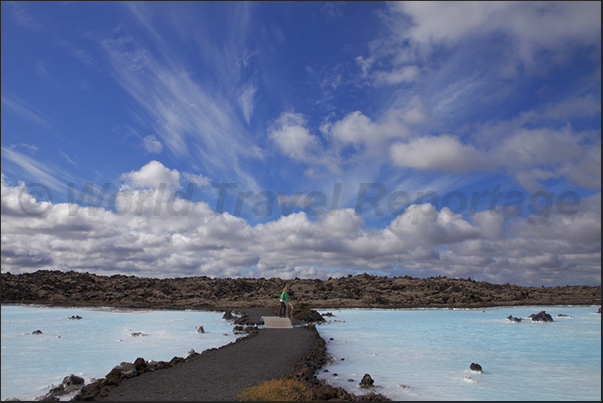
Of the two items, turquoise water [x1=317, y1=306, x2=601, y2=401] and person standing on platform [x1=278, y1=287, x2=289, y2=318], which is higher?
person standing on platform [x1=278, y1=287, x2=289, y2=318]

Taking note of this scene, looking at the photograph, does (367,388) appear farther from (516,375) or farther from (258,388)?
(516,375)

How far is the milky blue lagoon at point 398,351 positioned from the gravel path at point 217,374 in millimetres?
1849

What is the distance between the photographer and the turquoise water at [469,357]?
40.8 feet

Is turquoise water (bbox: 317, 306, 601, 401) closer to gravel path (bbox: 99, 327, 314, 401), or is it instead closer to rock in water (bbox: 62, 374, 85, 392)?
gravel path (bbox: 99, 327, 314, 401)

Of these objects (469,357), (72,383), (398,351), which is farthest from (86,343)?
(469,357)

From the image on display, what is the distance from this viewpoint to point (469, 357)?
1822 centimetres

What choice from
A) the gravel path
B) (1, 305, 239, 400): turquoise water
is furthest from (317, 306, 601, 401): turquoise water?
(1, 305, 239, 400): turquoise water

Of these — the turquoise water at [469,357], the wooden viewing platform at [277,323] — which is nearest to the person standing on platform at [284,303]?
the wooden viewing platform at [277,323]

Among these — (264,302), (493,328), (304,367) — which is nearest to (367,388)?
(304,367)

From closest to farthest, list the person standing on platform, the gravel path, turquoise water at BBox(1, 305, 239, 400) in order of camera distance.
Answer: the gravel path
turquoise water at BBox(1, 305, 239, 400)
the person standing on platform

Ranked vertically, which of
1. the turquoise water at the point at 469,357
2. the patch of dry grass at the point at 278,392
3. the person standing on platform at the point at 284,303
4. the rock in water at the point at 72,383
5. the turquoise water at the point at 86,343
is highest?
the person standing on platform at the point at 284,303

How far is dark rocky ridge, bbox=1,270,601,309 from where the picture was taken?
46.1 metres

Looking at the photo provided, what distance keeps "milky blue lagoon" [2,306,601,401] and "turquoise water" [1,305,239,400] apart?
0.05 metres

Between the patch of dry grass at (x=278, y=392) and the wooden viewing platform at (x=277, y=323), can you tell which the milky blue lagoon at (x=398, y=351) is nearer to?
the wooden viewing platform at (x=277, y=323)
